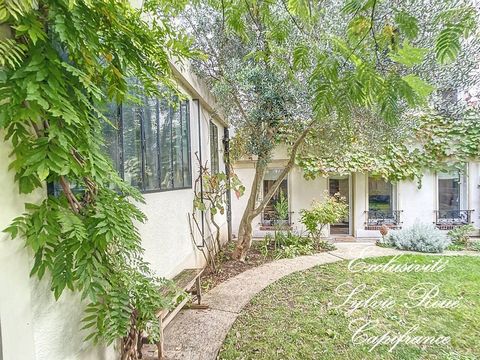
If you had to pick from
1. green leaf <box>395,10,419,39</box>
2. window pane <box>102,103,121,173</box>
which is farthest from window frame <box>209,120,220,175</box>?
green leaf <box>395,10,419,39</box>

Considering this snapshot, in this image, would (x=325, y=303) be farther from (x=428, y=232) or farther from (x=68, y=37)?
(x=428, y=232)

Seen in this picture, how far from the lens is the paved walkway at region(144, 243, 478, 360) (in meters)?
3.11

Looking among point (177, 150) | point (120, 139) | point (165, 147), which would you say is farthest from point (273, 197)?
point (120, 139)

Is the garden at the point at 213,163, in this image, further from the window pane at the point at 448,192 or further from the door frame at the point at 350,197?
the door frame at the point at 350,197

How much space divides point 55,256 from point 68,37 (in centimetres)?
119

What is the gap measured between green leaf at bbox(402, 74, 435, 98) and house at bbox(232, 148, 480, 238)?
7720 millimetres

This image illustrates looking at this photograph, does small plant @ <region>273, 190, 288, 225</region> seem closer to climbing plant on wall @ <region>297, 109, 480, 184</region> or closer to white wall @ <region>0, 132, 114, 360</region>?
climbing plant on wall @ <region>297, 109, 480, 184</region>

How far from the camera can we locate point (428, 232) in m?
7.36

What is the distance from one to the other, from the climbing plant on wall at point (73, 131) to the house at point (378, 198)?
764cm

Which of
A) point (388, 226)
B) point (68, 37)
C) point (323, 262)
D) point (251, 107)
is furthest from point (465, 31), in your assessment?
point (388, 226)

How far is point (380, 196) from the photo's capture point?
9.48m

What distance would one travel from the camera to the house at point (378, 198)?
9.13 m

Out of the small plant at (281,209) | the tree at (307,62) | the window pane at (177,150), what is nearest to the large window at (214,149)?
the tree at (307,62)

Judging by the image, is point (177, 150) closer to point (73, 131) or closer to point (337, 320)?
point (73, 131)
